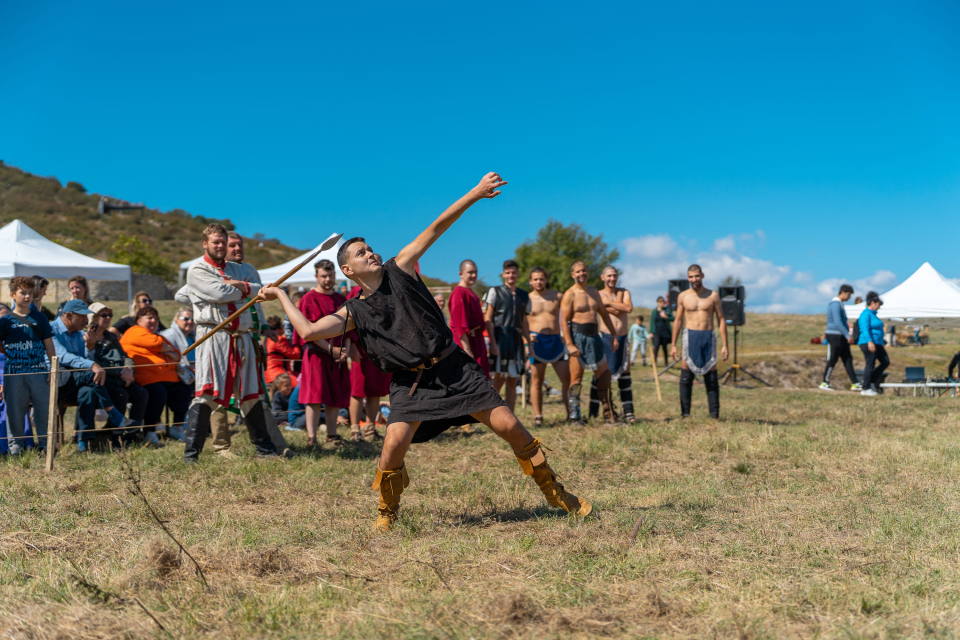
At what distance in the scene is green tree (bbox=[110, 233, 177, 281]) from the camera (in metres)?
46.7

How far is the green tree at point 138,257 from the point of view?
4669cm

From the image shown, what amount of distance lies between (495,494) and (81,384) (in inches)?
183

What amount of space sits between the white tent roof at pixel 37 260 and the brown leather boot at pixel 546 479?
44.0ft

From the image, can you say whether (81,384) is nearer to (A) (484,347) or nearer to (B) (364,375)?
(B) (364,375)

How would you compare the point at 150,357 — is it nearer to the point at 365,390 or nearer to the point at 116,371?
the point at 116,371

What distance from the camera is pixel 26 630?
2908 millimetres

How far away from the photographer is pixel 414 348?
425 cm

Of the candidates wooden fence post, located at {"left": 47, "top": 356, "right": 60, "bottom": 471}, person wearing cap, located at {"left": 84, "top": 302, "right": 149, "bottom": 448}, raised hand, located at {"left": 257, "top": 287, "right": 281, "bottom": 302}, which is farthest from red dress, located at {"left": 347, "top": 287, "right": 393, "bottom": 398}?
raised hand, located at {"left": 257, "top": 287, "right": 281, "bottom": 302}

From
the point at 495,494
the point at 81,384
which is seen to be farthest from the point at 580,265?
the point at 81,384

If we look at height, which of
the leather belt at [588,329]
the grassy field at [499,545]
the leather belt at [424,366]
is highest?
the leather belt at [588,329]

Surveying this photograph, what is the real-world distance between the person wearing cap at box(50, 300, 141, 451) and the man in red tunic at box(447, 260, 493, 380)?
11.2ft

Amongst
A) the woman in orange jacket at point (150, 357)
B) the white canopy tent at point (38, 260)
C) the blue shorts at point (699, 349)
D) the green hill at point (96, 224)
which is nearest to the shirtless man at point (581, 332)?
the blue shorts at point (699, 349)

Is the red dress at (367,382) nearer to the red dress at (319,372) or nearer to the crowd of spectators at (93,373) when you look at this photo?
the red dress at (319,372)

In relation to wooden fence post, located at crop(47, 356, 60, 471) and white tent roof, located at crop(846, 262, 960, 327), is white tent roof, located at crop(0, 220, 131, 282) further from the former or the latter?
white tent roof, located at crop(846, 262, 960, 327)
